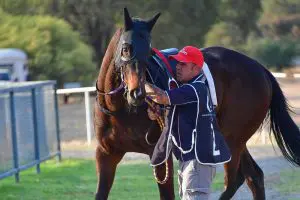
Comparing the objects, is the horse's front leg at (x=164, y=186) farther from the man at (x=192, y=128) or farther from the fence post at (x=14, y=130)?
the fence post at (x=14, y=130)

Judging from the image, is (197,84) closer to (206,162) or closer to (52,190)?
(206,162)

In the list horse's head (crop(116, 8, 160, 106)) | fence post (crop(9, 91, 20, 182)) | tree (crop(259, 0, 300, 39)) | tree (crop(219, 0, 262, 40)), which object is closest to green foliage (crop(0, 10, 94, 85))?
tree (crop(219, 0, 262, 40))

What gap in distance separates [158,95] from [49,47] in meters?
23.4

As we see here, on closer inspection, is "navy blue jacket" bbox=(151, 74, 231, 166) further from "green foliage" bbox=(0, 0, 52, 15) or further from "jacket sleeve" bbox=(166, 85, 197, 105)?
"green foliage" bbox=(0, 0, 52, 15)

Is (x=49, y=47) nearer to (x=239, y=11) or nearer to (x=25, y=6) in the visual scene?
(x=25, y=6)

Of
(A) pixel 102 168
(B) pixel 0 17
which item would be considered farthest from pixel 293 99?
(A) pixel 102 168

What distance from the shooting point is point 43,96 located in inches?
509

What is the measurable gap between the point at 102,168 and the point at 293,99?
66.8 feet

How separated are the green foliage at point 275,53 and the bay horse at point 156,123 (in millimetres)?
39966

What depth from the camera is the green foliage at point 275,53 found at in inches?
1933

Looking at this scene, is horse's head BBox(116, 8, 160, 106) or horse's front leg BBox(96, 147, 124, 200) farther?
horse's front leg BBox(96, 147, 124, 200)

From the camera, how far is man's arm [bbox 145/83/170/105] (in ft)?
19.0

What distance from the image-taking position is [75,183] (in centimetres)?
1104

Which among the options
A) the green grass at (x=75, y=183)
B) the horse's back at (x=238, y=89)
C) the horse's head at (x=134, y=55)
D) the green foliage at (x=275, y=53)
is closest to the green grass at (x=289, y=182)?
the green grass at (x=75, y=183)
